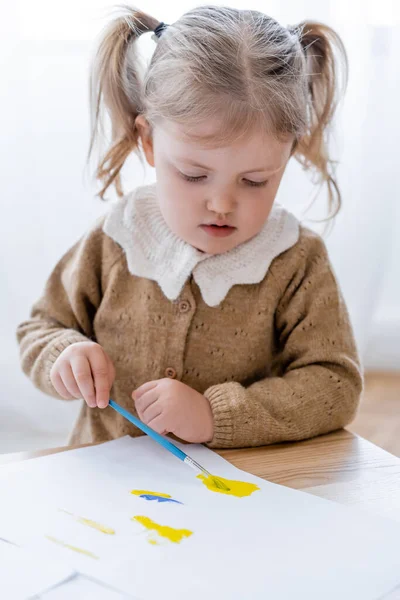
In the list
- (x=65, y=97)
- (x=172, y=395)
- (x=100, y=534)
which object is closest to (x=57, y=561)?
(x=100, y=534)

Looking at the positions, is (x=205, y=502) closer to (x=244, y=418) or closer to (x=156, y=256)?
(x=244, y=418)

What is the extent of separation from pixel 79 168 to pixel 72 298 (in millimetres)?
516

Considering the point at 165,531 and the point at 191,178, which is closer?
the point at 165,531

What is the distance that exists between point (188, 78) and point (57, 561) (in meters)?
0.50

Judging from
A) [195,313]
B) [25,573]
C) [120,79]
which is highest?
[120,79]

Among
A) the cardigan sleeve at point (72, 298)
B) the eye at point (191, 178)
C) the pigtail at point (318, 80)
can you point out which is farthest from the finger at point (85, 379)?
the pigtail at point (318, 80)

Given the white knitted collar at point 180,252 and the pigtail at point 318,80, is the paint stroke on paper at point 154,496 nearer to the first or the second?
the white knitted collar at point 180,252

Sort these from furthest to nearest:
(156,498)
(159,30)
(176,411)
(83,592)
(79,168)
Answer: (79,168), (159,30), (176,411), (156,498), (83,592)

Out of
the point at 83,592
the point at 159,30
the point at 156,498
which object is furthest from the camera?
the point at 159,30

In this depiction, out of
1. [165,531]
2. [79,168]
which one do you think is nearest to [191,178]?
[165,531]

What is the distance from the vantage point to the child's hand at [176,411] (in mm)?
780

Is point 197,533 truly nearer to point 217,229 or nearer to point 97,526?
point 97,526

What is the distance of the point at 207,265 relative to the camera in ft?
3.05

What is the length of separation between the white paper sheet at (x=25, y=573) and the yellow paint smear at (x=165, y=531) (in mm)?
78
